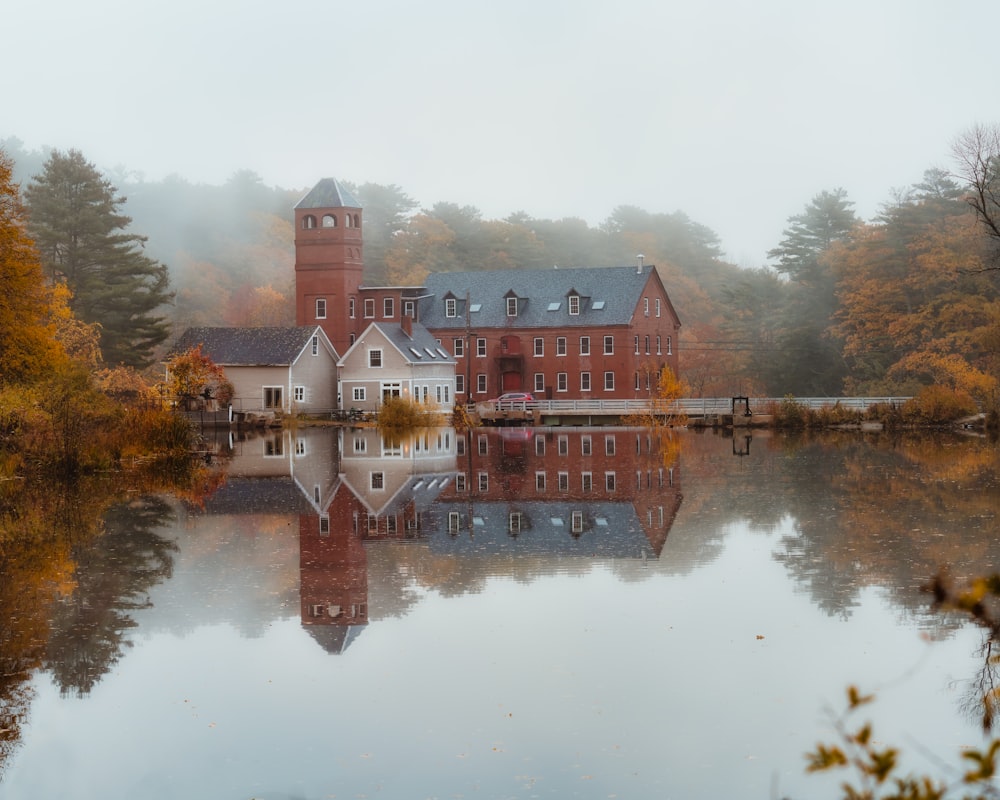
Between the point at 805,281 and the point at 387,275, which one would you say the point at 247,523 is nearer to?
the point at 805,281

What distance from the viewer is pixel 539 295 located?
7888 cm

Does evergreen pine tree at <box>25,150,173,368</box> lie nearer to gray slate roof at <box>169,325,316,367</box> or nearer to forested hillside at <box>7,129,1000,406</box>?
gray slate roof at <box>169,325,316,367</box>

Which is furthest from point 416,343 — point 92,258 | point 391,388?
point 92,258

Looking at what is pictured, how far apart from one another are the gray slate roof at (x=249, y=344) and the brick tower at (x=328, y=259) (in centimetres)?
691

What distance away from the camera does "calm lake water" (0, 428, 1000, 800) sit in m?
10.2

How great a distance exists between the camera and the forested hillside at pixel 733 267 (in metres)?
67.4

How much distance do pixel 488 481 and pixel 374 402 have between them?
3879 centimetres

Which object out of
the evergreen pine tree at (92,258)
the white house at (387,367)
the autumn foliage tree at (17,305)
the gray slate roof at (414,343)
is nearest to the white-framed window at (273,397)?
the white house at (387,367)

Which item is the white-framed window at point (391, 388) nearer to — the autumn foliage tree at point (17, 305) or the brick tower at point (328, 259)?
the brick tower at point (328, 259)

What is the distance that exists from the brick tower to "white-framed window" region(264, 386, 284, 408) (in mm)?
9362

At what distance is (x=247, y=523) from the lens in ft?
78.6

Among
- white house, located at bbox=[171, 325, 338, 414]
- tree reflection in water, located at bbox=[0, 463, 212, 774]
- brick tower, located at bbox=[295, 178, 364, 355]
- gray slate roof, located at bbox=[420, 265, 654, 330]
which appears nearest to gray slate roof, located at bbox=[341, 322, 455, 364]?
white house, located at bbox=[171, 325, 338, 414]

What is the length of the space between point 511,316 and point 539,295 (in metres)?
2.22

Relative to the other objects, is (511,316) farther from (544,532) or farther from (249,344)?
(544,532)
